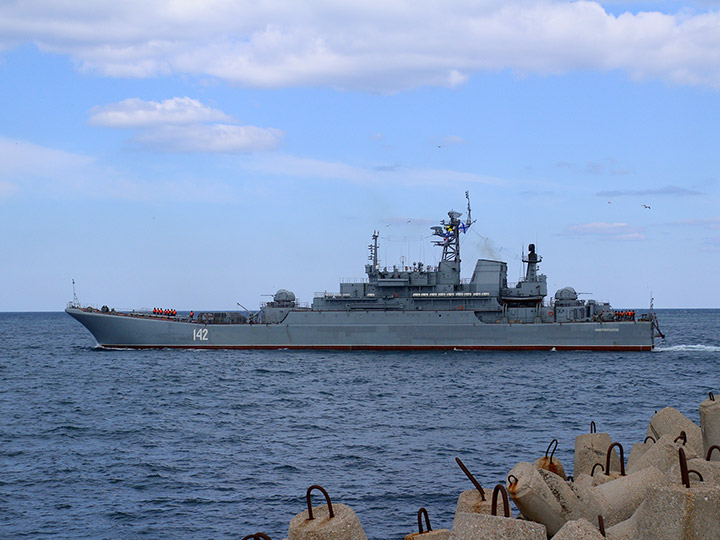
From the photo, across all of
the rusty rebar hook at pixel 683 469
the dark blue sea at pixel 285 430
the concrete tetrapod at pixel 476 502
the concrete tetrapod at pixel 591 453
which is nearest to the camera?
the rusty rebar hook at pixel 683 469

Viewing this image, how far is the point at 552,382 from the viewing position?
3844 cm

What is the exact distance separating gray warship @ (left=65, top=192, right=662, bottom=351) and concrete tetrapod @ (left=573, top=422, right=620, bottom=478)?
Result: 1574 inches

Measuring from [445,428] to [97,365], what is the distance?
32.7m

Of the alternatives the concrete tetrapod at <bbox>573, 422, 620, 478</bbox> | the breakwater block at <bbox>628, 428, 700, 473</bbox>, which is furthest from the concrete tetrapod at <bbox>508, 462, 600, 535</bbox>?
the concrete tetrapod at <bbox>573, 422, 620, 478</bbox>

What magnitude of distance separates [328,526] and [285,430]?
20337mm

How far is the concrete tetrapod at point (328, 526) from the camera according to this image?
21.1ft

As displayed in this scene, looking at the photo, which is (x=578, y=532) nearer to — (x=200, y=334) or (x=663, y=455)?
(x=663, y=455)

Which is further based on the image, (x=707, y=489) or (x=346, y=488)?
(x=346, y=488)

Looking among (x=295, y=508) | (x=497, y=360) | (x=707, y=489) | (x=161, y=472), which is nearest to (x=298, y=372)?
(x=497, y=360)

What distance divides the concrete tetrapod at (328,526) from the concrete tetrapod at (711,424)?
260 inches

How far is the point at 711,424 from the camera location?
1091cm

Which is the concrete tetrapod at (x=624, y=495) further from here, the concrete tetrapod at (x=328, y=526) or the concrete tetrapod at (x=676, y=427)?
the concrete tetrapod at (x=328, y=526)

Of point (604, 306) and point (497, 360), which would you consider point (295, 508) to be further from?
point (604, 306)

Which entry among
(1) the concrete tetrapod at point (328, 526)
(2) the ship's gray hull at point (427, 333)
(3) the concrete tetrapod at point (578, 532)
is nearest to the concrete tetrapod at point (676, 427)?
(3) the concrete tetrapod at point (578, 532)
